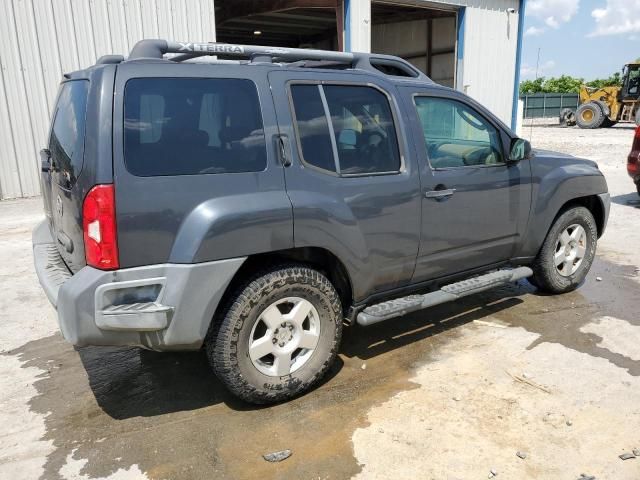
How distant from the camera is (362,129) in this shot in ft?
11.6

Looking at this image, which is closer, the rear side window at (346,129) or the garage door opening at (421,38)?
the rear side window at (346,129)

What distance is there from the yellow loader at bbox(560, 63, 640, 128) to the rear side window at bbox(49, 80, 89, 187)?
27.8 m

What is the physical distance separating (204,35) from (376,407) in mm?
9520

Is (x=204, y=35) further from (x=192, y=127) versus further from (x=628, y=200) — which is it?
(x=192, y=127)

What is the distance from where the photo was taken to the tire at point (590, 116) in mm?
27141

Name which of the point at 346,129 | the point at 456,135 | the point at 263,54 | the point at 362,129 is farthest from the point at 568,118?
the point at 263,54

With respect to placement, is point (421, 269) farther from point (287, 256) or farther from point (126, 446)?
point (126, 446)

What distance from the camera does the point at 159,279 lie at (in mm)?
2756

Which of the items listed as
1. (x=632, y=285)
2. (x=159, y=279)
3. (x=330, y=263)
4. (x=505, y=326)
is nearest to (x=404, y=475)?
(x=330, y=263)

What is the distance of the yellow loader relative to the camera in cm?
2566

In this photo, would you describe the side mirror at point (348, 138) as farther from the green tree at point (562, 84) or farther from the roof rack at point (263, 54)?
the green tree at point (562, 84)

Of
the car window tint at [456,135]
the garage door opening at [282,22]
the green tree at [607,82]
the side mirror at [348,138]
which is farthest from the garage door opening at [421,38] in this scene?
the green tree at [607,82]

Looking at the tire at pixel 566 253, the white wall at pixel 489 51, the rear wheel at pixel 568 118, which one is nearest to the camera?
the tire at pixel 566 253

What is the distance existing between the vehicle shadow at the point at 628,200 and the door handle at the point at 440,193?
6687 millimetres
